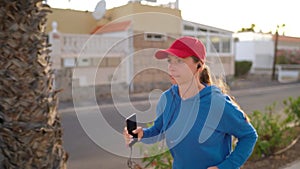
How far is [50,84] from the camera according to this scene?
8.09ft

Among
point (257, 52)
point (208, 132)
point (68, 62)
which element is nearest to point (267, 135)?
point (208, 132)

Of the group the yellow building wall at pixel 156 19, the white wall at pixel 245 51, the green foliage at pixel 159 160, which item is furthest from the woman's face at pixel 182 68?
the white wall at pixel 245 51

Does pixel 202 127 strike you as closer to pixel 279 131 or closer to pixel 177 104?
pixel 177 104

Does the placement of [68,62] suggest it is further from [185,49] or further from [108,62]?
[185,49]

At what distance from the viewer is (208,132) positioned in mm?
1801

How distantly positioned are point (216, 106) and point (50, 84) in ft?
4.45

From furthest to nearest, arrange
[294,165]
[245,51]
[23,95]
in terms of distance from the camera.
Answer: [245,51], [294,165], [23,95]

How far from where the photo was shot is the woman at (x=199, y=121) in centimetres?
177

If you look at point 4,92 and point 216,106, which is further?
point 4,92

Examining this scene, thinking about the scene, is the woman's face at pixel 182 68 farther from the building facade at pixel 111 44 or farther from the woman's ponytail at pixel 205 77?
the building facade at pixel 111 44

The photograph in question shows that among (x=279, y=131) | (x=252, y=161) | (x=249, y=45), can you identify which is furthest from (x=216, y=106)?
(x=249, y=45)

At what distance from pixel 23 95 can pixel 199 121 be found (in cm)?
130

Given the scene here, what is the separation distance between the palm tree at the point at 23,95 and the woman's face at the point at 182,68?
1.08 meters

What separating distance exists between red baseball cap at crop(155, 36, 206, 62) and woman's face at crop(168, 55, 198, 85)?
0.13 ft
